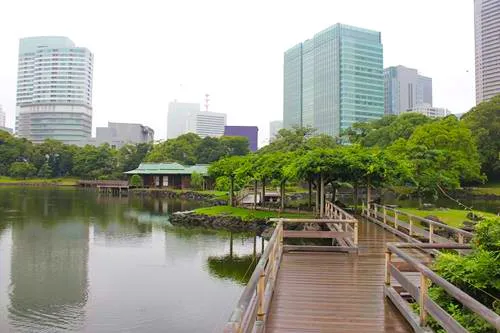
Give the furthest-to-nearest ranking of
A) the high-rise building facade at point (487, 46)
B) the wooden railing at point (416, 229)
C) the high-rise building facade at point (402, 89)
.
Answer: the high-rise building facade at point (402, 89) → the high-rise building facade at point (487, 46) → the wooden railing at point (416, 229)

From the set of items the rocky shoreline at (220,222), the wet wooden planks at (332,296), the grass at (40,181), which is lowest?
the rocky shoreline at (220,222)

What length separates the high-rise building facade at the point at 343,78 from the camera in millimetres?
106562

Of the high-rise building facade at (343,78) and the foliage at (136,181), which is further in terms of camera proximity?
the high-rise building facade at (343,78)

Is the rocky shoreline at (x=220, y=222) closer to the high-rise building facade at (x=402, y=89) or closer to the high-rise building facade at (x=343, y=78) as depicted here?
the high-rise building facade at (x=343, y=78)

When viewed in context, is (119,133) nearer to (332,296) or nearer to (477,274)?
(332,296)

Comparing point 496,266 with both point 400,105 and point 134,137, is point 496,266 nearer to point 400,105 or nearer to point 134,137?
point 134,137

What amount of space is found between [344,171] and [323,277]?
1287 centimetres

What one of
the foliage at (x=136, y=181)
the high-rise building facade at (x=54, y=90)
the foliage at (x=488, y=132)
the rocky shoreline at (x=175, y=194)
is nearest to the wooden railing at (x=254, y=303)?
the rocky shoreline at (x=175, y=194)

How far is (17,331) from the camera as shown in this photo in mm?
9703

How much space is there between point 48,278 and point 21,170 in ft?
227

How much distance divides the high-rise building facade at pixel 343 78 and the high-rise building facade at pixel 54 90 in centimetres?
7386

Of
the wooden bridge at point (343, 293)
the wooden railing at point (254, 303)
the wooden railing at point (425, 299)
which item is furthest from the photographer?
the wooden bridge at point (343, 293)

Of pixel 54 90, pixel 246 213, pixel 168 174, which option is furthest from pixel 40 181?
pixel 54 90

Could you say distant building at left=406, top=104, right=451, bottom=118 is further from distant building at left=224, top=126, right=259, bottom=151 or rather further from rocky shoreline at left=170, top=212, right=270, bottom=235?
rocky shoreline at left=170, top=212, right=270, bottom=235
